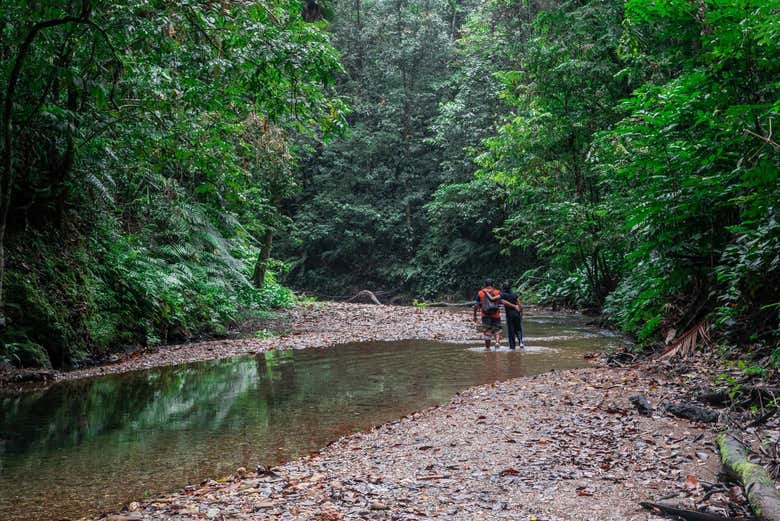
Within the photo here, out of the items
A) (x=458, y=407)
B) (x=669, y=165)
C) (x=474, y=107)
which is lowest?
(x=458, y=407)

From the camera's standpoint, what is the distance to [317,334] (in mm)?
16609

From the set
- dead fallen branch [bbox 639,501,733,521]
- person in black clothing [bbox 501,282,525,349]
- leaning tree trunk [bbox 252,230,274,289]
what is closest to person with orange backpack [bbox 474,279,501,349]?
person in black clothing [bbox 501,282,525,349]

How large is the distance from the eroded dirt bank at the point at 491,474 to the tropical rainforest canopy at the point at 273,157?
9.86 feet

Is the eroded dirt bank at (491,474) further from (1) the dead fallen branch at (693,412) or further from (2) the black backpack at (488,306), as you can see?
(2) the black backpack at (488,306)

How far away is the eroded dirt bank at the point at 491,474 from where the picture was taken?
4078 millimetres

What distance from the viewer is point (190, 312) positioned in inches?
610

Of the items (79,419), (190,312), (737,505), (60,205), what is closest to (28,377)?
(79,419)

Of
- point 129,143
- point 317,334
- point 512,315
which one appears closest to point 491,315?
point 512,315

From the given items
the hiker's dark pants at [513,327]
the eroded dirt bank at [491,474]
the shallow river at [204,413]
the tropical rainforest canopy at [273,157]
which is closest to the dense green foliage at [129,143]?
the tropical rainforest canopy at [273,157]

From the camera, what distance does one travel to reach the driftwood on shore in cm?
338

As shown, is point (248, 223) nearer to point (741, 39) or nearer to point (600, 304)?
point (600, 304)

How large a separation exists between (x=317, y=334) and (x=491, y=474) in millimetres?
12204

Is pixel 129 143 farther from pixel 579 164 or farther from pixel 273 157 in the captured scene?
pixel 579 164

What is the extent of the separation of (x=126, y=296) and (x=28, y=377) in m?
3.66
